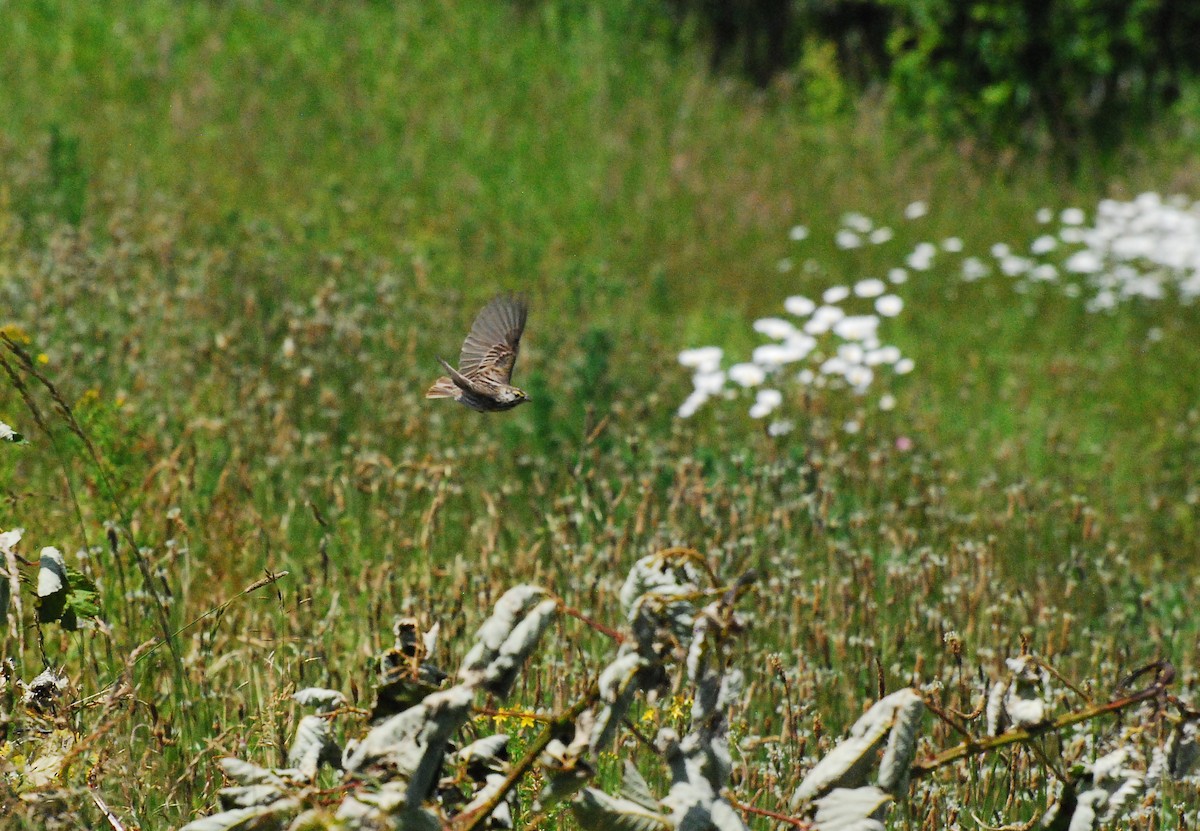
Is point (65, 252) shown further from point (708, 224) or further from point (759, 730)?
point (708, 224)

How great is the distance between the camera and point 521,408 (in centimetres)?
480

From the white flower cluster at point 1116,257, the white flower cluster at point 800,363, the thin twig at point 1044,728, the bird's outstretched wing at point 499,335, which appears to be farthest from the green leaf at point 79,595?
the white flower cluster at point 1116,257

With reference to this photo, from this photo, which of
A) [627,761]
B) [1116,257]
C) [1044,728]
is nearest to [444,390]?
[627,761]

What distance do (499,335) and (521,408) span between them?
6.95 feet

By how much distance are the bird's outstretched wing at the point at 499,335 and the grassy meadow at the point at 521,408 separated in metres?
0.38

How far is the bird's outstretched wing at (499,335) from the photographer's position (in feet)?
8.71

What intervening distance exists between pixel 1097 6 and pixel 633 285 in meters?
4.21

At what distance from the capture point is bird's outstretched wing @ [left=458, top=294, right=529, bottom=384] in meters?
2.66

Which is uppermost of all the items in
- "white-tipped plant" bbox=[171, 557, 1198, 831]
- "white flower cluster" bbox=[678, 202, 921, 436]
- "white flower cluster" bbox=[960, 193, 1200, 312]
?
"white flower cluster" bbox=[960, 193, 1200, 312]

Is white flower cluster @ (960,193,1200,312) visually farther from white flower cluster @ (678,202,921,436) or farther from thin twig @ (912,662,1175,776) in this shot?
thin twig @ (912,662,1175,776)

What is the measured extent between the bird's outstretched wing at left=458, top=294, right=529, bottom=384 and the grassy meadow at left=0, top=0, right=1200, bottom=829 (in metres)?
0.38

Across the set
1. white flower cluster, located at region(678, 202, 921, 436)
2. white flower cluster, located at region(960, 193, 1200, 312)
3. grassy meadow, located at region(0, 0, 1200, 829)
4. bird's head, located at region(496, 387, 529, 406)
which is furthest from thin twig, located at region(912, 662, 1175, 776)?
white flower cluster, located at region(960, 193, 1200, 312)

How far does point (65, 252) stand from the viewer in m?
4.93

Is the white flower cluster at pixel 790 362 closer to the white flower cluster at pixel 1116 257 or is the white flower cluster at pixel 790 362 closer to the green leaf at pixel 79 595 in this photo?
the white flower cluster at pixel 1116 257
